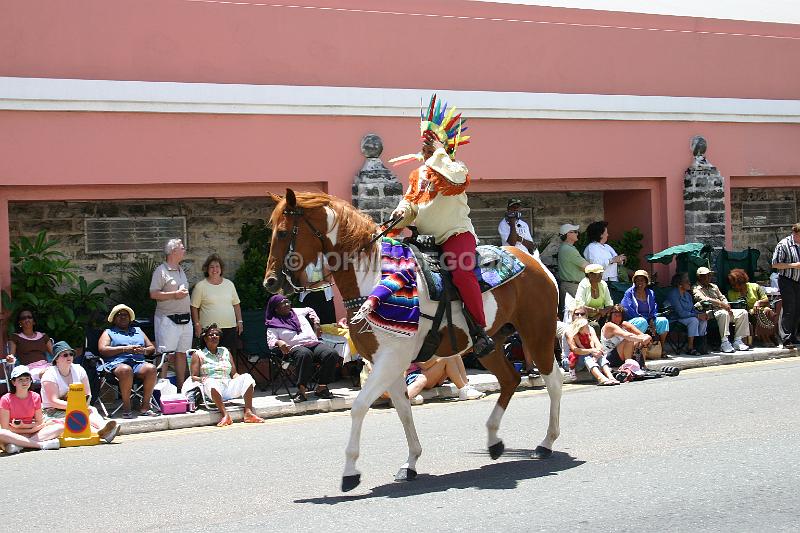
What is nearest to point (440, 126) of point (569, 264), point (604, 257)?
point (569, 264)

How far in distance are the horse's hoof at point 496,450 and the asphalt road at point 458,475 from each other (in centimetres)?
9

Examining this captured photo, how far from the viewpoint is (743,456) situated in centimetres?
825

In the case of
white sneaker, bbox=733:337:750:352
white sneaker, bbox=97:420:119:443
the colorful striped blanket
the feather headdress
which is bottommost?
white sneaker, bbox=97:420:119:443

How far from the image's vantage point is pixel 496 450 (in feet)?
28.8

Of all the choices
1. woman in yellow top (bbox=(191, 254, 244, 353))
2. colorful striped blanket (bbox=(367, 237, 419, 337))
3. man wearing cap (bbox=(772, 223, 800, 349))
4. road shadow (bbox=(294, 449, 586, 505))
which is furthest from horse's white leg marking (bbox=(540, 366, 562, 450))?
man wearing cap (bbox=(772, 223, 800, 349))

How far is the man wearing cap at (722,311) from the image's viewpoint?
17.0m

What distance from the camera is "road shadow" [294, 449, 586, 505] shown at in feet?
24.8

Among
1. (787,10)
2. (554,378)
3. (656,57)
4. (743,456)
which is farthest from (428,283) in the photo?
(787,10)

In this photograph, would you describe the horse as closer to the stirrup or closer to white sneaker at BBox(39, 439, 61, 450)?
the stirrup

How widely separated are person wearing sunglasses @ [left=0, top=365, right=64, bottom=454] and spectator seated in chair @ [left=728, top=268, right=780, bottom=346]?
11.0m

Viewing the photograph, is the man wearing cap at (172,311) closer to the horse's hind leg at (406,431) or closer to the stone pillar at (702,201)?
the horse's hind leg at (406,431)

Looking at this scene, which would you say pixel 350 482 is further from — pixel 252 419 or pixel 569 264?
pixel 569 264

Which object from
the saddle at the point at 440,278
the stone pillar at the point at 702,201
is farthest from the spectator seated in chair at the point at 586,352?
the saddle at the point at 440,278

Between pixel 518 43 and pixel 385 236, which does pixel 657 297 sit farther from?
pixel 385 236
